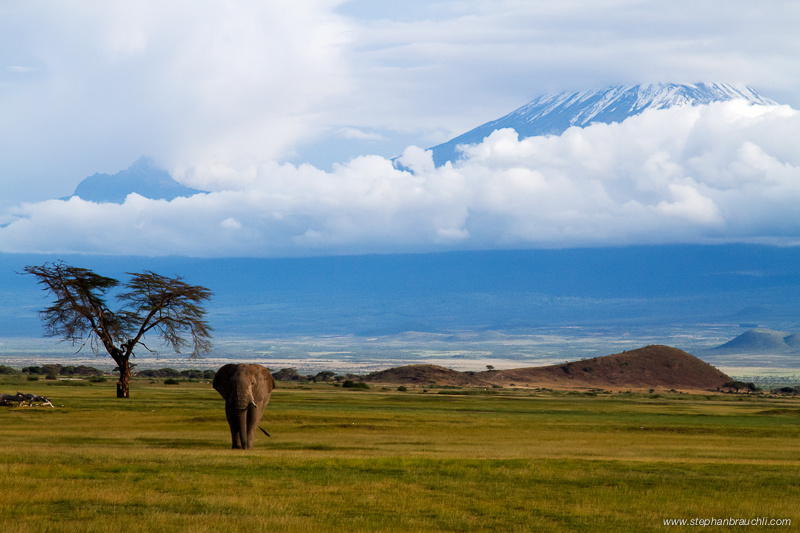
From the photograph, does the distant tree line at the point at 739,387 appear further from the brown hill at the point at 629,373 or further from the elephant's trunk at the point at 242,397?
the elephant's trunk at the point at 242,397

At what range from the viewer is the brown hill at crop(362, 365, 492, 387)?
122062 millimetres

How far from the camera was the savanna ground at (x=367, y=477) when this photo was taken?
1580 cm

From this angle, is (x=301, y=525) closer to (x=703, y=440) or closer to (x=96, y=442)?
(x=96, y=442)

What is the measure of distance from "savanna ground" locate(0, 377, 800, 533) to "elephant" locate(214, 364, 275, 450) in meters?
1.39

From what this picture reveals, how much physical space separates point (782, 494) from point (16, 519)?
16.4 m

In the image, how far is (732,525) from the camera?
16016mm

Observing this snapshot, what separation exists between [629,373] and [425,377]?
3398 centimetres

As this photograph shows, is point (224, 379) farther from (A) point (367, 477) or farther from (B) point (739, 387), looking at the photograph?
(B) point (739, 387)

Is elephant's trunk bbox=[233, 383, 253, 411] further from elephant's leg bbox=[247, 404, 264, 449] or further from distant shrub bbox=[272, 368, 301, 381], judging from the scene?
distant shrub bbox=[272, 368, 301, 381]

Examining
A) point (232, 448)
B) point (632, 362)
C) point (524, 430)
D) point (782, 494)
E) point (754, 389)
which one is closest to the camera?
point (782, 494)

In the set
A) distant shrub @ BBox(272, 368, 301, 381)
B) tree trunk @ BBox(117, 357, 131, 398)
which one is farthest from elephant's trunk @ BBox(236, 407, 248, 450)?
distant shrub @ BBox(272, 368, 301, 381)

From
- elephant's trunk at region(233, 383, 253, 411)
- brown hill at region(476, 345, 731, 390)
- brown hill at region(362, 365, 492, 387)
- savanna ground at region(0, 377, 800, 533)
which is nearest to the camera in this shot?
savanna ground at region(0, 377, 800, 533)

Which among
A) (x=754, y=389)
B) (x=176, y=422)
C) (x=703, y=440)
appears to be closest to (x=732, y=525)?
(x=703, y=440)

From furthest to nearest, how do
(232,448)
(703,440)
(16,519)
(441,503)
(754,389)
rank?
(754,389), (703,440), (232,448), (441,503), (16,519)
